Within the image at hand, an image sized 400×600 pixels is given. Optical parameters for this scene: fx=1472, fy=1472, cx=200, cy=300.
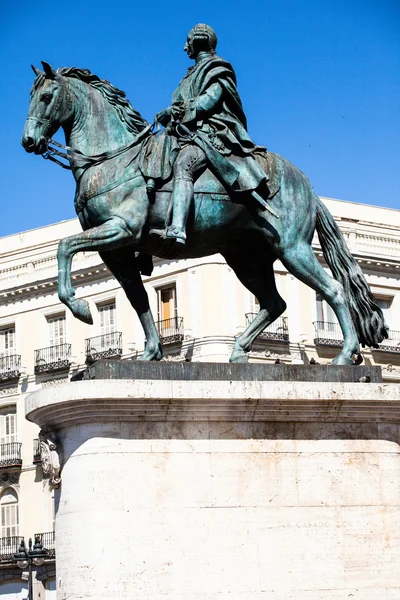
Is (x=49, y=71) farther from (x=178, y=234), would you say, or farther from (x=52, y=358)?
(x=52, y=358)

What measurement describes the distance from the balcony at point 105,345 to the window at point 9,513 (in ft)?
22.8

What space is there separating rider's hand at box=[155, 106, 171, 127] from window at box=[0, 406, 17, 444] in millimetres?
45745

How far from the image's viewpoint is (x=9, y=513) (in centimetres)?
5903

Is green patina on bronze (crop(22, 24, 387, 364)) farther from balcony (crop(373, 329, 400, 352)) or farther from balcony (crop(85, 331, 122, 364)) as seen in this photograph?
balcony (crop(373, 329, 400, 352))

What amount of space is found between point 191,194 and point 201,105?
1023 mm

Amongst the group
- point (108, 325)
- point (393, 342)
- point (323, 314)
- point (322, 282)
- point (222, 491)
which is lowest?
point (222, 491)

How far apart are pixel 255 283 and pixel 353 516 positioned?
A: 265cm

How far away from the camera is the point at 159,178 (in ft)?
43.9

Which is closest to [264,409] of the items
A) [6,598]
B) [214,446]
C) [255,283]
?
[214,446]

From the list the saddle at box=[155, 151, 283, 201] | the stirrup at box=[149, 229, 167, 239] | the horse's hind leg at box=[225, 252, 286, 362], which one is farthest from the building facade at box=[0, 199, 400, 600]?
the stirrup at box=[149, 229, 167, 239]

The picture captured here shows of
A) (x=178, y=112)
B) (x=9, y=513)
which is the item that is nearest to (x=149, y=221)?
(x=178, y=112)

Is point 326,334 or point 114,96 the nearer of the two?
point 114,96

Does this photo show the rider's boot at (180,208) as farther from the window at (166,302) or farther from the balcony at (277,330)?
the window at (166,302)

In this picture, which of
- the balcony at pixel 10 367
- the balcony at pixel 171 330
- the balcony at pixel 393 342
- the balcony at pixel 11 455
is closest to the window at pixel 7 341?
the balcony at pixel 10 367
